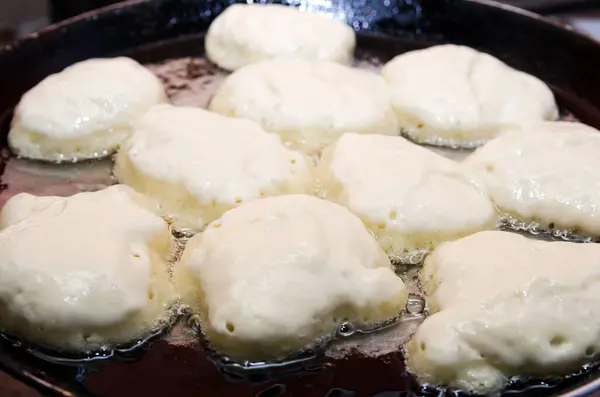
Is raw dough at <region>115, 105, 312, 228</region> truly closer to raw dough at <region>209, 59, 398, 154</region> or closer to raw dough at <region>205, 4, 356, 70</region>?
raw dough at <region>209, 59, 398, 154</region>

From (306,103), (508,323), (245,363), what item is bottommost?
(245,363)

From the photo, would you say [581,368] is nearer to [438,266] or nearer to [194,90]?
[438,266]

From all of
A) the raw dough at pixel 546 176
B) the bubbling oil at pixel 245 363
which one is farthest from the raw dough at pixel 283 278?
the raw dough at pixel 546 176

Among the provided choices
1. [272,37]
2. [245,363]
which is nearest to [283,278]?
[245,363]

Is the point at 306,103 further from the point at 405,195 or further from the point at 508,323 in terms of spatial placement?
the point at 508,323

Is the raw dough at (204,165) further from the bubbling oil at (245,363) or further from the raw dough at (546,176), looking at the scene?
the raw dough at (546,176)

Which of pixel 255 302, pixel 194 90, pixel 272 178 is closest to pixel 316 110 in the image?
pixel 272 178
